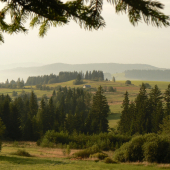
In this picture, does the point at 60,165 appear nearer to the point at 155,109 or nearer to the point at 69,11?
the point at 69,11

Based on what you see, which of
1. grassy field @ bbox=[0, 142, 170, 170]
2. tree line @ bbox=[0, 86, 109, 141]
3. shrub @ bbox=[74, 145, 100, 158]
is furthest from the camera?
tree line @ bbox=[0, 86, 109, 141]

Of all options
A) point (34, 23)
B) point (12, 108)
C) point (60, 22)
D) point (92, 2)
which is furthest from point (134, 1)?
point (12, 108)

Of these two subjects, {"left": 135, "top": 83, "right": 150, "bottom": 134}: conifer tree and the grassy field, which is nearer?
the grassy field

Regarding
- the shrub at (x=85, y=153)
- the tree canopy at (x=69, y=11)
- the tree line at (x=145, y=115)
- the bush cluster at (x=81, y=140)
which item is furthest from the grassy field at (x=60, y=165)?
the tree line at (x=145, y=115)

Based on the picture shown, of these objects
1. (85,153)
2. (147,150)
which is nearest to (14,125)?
(85,153)

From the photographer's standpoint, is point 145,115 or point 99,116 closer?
point 145,115

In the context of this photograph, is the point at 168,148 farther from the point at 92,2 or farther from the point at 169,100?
the point at 169,100

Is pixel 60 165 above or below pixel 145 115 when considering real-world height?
above

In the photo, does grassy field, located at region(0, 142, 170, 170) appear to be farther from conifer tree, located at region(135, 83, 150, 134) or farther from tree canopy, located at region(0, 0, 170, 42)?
conifer tree, located at region(135, 83, 150, 134)

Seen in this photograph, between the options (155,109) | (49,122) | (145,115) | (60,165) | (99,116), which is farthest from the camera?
(49,122)

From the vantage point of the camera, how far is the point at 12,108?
71312 millimetres

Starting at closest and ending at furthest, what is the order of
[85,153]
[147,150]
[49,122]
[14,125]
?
[147,150] → [85,153] → [14,125] → [49,122]

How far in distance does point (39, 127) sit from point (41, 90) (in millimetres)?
131487

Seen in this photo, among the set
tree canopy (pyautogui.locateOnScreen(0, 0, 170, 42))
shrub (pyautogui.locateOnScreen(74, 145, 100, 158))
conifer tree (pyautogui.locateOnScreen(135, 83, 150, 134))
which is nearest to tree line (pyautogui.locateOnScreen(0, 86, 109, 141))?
conifer tree (pyautogui.locateOnScreen(135, 83, 150, 134))
